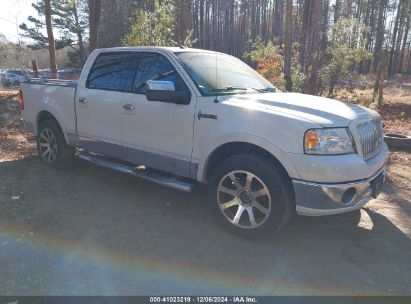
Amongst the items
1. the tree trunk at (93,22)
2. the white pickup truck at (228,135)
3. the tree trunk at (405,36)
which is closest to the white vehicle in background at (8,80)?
the tree trunk at (93,22)

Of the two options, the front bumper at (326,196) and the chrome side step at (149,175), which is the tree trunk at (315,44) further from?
the front bumper at (326,196)

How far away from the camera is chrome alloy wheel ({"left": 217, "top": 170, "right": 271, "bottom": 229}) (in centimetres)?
383

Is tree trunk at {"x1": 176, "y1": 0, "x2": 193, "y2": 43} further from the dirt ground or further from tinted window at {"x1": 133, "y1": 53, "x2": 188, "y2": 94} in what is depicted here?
the dirt ground

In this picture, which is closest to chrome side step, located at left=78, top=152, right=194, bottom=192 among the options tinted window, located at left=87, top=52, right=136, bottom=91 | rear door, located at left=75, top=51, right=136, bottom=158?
rear door, located at left=75, top=51, right=136, bottom=158

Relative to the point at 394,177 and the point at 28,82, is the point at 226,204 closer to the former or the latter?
the point at 394,177

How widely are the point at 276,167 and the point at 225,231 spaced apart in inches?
38.2

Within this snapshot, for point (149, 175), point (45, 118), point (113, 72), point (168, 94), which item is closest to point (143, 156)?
point (149, 175)

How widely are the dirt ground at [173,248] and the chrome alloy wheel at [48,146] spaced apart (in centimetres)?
91

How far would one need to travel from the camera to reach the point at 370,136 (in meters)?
4.02

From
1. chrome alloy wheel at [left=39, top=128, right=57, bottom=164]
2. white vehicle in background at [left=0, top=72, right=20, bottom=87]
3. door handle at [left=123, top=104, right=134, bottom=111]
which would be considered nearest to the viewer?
door handle at [left=123, top=104, right=134, bottom=111]

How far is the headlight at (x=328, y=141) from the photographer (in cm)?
350

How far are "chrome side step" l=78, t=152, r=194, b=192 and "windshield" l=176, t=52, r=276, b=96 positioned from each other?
1.07 m

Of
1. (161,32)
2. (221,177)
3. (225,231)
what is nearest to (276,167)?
(221,177)

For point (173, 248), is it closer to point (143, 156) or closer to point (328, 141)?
point (143, 156)
